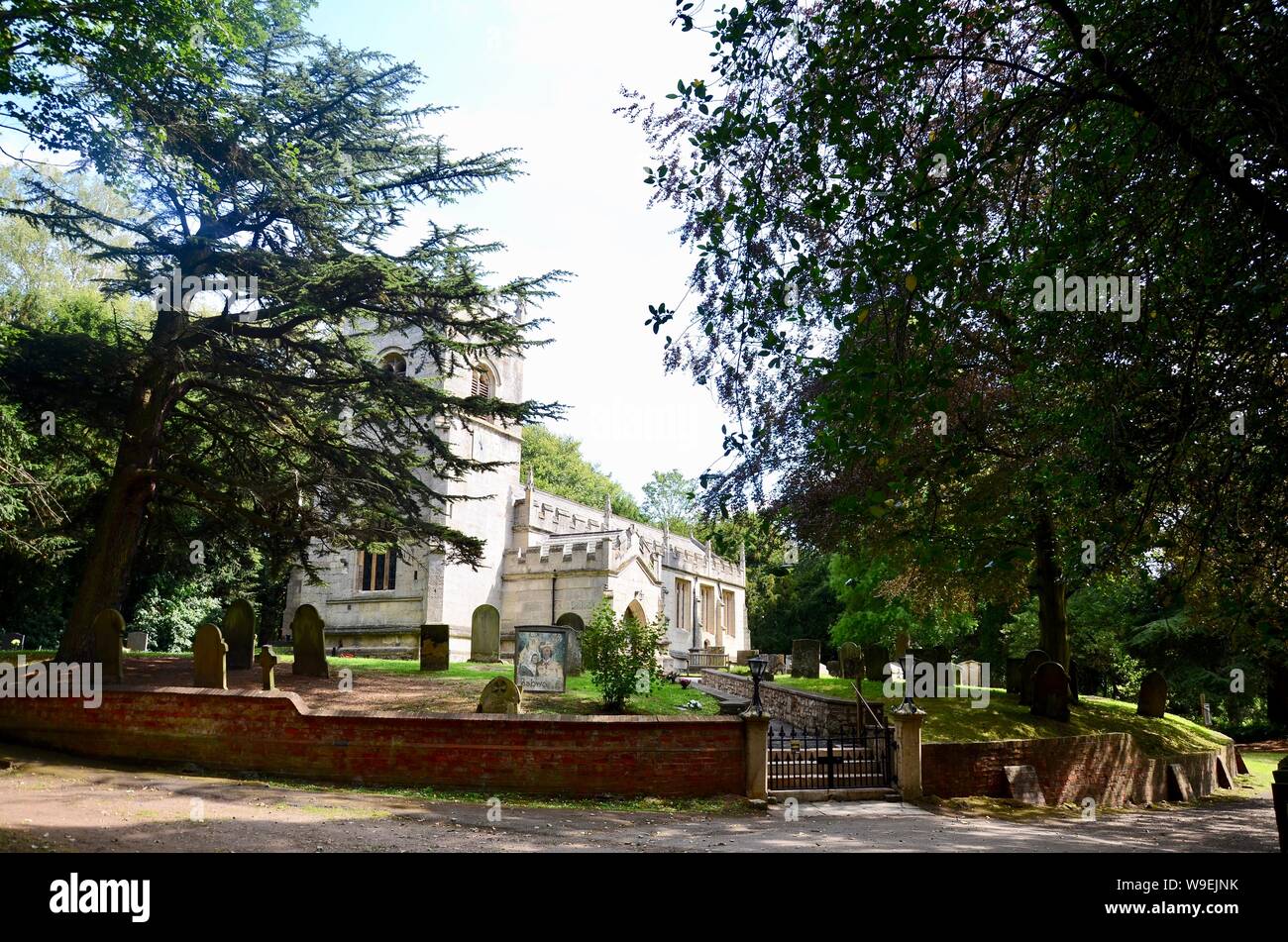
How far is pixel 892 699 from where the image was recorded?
18.7 m

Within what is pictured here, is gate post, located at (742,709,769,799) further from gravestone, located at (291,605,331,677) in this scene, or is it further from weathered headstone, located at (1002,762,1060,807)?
gravestone, located at (291,605,331,677)

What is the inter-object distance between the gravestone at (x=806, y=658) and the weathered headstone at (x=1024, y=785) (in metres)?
11.3

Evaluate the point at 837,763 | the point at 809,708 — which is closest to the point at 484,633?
the point at 809,708

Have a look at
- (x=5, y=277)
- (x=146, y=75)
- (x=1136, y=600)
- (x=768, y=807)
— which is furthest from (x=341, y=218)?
(x=1136, y=600)

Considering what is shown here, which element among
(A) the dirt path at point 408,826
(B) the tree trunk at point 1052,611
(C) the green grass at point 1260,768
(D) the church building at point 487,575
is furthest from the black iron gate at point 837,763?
(D) the church building at point 487,575

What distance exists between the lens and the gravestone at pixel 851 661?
22508 mm

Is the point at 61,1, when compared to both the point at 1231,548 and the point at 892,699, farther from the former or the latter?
the point at 892,699

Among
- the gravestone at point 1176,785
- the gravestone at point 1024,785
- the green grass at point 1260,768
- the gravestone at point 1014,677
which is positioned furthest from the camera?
the gravestone at point 1014,677

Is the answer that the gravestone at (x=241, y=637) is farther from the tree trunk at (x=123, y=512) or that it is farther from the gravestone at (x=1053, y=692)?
the gravestone at (x=1053, y=692)

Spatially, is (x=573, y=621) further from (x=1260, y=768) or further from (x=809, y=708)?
(x=1260, y=768)

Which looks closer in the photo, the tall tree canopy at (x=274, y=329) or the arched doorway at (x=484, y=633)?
the tall tree canopy at (x=274, y=329)

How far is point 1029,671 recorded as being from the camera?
1938 centimetres

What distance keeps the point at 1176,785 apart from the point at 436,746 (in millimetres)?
15086

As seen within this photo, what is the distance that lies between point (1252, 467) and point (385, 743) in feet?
34.4
